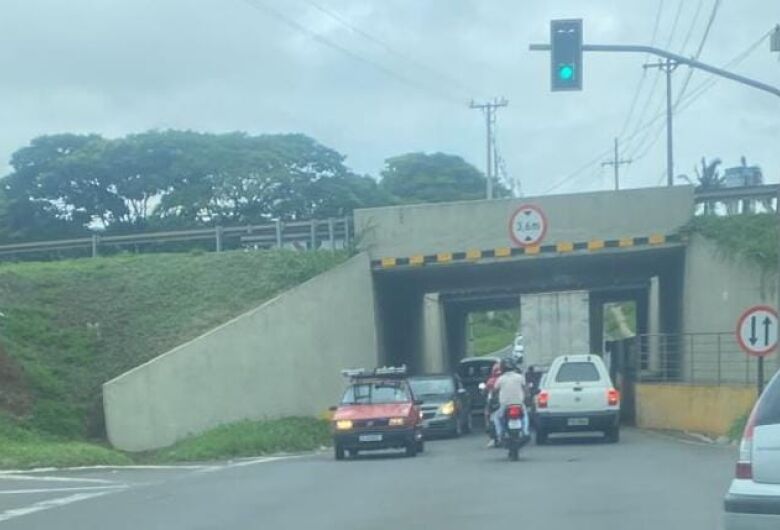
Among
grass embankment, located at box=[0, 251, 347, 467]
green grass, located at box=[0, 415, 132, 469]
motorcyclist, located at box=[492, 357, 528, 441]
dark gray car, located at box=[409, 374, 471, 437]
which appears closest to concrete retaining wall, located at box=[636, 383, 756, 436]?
A: dark gray car, located at box=[409, 374, 471, 437]

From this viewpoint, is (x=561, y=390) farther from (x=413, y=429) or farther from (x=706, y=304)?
(x=706, y=304)

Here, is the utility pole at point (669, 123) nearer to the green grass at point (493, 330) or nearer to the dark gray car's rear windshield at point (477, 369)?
the dark gray car's rear windshield at point (477, 369)

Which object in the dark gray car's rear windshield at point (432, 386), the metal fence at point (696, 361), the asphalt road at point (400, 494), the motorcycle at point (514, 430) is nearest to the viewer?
the asphalt road at point (400, 494)

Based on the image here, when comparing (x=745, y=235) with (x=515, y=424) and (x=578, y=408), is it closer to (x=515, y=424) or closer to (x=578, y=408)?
(x=578, y=408)

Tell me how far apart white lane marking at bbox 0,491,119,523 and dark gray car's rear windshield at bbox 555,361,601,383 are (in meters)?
13.0

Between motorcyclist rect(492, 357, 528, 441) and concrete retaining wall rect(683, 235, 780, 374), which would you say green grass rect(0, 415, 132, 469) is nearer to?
motorcyclist rect(492, 357, 528, 441)

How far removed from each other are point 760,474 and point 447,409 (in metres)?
26.5

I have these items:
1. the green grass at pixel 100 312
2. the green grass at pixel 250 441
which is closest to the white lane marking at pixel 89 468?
the green grass at pixel 250 441

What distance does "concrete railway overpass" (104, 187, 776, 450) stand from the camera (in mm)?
34469

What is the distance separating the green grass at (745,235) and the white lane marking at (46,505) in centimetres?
2013

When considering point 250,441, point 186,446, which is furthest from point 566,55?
point 186,446

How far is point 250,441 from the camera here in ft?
108

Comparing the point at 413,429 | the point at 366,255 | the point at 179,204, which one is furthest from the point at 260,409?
the point at 179,204

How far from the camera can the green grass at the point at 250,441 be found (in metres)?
31.9
